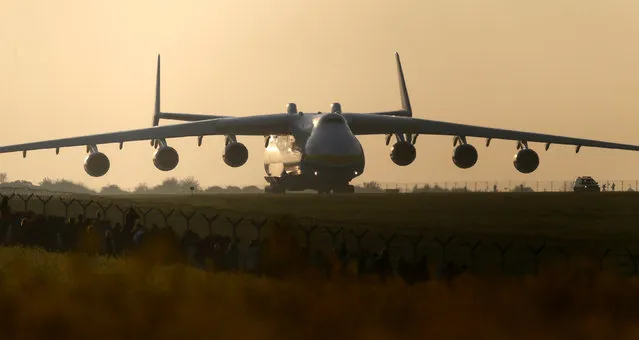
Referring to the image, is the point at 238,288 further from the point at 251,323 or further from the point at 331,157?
the point at 331,157

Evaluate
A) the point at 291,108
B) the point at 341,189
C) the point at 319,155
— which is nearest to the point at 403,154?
the point at 341,189

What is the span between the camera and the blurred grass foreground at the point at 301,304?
14.8 m

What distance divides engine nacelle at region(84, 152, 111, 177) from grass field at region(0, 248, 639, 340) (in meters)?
33.2

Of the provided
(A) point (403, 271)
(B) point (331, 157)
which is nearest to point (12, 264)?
(A) point (403, 271)

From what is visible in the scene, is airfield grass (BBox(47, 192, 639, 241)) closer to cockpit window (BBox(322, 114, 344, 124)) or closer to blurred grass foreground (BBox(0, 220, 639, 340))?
cockpit window (BBox(322, 114, 344, 124))

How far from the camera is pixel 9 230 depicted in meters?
32.3

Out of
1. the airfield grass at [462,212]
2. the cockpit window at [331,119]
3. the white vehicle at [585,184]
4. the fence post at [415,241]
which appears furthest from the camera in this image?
the white vehicle at [585,184]

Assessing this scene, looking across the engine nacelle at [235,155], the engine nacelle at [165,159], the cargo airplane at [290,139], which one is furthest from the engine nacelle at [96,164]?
the engine nacelle at [235,155]

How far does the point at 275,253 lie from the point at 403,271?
2.80 m

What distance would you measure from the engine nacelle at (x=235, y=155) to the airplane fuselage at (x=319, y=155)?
70.6 inches

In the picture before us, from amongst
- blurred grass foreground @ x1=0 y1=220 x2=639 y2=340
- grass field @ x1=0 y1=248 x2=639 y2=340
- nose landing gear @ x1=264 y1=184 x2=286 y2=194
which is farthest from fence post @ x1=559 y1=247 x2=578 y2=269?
nose landing gear @ x1=264 y1=184 x2=286 y2=194

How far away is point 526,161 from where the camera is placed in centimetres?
5600

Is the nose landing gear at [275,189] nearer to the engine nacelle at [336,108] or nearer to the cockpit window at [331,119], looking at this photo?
the engine nacelle at [336,108]

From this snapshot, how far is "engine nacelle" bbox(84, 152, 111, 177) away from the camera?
54562 mm
